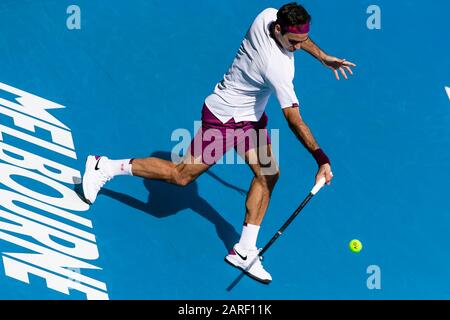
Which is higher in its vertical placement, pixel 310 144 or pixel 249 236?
pixel 310 144

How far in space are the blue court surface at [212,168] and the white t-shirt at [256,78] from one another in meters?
1.17

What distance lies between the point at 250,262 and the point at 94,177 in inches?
65.3

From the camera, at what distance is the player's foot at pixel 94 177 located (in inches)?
358

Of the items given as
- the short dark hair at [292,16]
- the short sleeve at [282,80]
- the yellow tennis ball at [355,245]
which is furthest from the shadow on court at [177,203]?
the short dark hair at [292,16]

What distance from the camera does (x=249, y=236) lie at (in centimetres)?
888

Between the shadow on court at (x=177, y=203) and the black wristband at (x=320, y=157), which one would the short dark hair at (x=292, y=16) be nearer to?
the black wristband at (x=320, y=157)

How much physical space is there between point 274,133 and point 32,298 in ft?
9.55

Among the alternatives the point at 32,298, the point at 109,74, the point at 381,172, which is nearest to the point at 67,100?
the point at 109,74

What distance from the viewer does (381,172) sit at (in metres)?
9.58

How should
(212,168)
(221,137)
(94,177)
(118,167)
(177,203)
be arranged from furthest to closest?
1. (212,168)
2. (177,203)
3. (94,177)
4. (118,167)
5. (221,137)

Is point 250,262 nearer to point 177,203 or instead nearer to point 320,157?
point 177,203

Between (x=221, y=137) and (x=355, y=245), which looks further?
(x=355, y=245)

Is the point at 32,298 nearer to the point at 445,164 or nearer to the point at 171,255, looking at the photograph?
the point at 171,255

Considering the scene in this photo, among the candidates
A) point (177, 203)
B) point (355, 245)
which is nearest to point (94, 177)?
point (177, 203)
